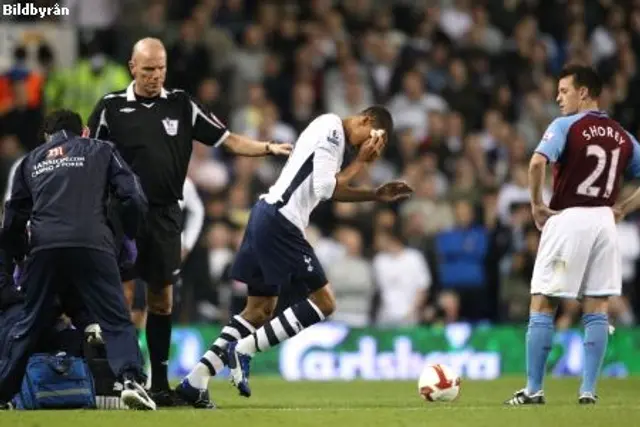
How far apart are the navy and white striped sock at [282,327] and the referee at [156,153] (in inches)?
32.1

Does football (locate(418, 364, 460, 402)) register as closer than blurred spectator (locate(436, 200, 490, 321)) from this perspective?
Yes

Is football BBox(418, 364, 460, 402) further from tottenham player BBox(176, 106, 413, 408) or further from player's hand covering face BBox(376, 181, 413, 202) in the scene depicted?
player's hand covering face BBox(376, 181, 413, 202)

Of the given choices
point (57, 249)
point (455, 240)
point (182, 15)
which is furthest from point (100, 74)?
point (57, 249)

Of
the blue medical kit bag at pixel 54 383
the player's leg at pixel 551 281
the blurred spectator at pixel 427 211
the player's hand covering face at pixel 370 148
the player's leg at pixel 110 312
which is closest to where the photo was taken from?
the player's leg at pixel 110 312

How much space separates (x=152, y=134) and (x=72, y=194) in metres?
1.40

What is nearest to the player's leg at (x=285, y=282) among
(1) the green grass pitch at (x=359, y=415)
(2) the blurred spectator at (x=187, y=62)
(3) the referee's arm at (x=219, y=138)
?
(1) the green grass pitch at (x=359, y=415)

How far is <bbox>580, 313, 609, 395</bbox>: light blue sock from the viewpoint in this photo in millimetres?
12969

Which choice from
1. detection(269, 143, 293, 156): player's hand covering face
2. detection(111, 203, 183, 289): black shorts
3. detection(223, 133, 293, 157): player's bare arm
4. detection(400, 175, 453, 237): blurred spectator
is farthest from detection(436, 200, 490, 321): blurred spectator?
detection(111, 203, 183, 289): black shorts

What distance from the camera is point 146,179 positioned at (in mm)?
13359

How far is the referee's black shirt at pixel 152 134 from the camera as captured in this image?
1338 centimetres

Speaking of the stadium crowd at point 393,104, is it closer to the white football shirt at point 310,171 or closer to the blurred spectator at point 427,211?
the blurred spectator at point 427,211

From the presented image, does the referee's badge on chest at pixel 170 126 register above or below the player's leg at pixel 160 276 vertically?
above

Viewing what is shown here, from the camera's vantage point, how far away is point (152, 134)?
13398 millimetres

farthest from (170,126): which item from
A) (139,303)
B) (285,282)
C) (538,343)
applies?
(139,303)
